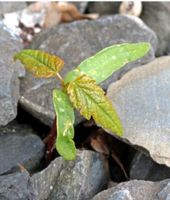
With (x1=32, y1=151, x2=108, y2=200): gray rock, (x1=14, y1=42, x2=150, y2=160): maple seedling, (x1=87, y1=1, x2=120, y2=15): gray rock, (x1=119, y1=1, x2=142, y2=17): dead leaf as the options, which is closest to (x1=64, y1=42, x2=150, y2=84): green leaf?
(x1=14, y1=42, x2=150, y2=160): maple seedling

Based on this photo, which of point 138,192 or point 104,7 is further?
point 104,7

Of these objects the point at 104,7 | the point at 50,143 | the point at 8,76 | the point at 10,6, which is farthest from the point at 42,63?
the point at 104,7

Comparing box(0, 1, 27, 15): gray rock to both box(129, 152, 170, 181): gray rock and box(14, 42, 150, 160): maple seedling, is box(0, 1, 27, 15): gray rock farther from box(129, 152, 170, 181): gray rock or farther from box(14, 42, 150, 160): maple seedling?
box(129, 152, 170, 181): gray rock

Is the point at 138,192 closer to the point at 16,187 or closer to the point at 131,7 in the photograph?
the point at 16,187

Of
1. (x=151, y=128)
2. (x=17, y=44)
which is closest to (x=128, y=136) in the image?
(x=151, y=128)

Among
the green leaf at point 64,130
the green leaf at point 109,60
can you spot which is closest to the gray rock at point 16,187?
the green leaf at point 64,130

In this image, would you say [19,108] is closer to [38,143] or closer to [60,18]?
[38,143]
